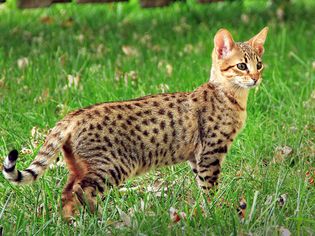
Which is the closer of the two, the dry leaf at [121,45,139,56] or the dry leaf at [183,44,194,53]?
the dry leaf at [121,45,139,56]

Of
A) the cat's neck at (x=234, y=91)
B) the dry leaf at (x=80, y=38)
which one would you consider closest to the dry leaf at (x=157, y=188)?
the cat's neck at (x=234, y=91)

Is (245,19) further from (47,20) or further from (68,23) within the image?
(47,20)

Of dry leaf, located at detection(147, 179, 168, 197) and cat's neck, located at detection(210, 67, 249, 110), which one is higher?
cat's neck, located at detection(210, 67, 249, 110)

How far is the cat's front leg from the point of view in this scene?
17.5 ft

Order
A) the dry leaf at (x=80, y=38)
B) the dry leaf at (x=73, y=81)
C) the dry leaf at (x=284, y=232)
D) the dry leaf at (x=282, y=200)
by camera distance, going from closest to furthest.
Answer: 1. the dry leaf at (x=284, y=232)
2. the dry leaf at (x=282, y=200)
3. the dry leaf at (x=73, y=81)
4. the dry leaf at (x=80, y=38)

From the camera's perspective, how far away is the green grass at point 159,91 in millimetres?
4562

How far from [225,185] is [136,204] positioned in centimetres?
67

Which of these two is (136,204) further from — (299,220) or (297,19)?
(297,19)

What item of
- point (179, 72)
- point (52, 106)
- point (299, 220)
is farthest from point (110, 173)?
point (179, 72)

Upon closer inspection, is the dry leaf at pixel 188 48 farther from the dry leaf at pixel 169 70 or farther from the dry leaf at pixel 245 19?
the dry leaf at pixel 245 19

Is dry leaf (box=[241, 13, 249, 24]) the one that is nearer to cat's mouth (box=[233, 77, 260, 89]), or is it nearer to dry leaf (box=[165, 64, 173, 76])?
dry leaf (box=[165, 64, 173, 76])

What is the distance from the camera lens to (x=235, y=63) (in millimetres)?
5445

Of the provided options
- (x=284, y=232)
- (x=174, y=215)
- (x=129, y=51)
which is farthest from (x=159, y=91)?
(x=284, y=232)

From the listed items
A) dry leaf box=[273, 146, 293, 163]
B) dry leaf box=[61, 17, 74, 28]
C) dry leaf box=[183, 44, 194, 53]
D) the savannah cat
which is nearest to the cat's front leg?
the savannah cat
